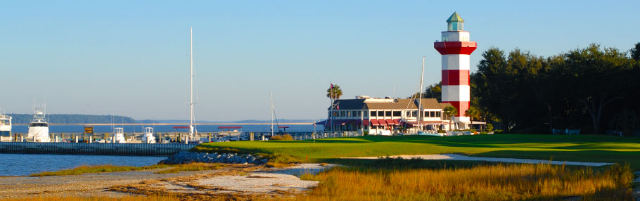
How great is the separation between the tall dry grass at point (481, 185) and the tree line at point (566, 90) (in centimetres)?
3727

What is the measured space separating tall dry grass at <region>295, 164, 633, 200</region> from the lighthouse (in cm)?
5187

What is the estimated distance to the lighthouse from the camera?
76.4 meters

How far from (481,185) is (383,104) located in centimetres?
6648

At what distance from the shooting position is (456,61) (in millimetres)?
76438

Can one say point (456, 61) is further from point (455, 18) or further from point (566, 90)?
point (566, 90)

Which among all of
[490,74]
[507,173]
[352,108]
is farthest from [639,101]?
[507,173]

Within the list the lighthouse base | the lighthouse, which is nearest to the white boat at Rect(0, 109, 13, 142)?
Answer: the lighthouse

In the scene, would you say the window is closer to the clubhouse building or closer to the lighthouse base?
the clubhouse building

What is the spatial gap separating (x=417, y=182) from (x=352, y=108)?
2580 inches

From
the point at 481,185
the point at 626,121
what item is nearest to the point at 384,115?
the point at 626,121

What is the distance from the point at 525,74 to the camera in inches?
3014

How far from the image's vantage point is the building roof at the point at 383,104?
8769cm

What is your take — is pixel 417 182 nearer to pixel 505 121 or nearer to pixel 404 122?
pixel 505 121

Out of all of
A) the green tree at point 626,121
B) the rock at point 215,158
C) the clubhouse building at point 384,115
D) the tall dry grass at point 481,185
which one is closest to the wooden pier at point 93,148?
the rock at point 215,158
